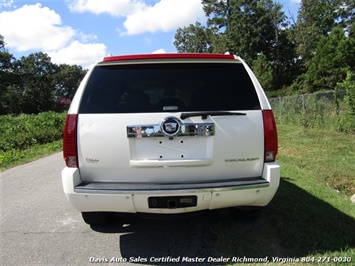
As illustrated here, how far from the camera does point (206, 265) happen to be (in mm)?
2896

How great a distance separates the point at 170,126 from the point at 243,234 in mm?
1555

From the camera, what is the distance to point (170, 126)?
2881 mm

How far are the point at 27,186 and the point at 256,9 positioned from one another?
44.5m

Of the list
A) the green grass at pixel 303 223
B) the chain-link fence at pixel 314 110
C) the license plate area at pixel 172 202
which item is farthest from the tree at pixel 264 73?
the license plate area at pixel 172 202

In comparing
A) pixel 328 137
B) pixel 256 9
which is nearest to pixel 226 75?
pixel 328 137

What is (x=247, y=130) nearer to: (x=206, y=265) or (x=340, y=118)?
(x=206, y=265)

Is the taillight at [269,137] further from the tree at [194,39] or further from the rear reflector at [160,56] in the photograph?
the tree at [194,39]

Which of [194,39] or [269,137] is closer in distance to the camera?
[269,137]

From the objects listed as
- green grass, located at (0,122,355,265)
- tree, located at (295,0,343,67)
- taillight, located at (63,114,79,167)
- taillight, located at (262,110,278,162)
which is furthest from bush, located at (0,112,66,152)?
tree, located at (295,0,343,67)

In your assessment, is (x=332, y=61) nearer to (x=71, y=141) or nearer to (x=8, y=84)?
(x=71, y=141)

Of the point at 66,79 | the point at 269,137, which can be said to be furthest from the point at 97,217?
the point at 66,79

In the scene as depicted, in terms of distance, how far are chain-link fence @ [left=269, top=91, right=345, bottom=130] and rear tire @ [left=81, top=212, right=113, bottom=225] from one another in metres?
10.7

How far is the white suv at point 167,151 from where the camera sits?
2.88 metres

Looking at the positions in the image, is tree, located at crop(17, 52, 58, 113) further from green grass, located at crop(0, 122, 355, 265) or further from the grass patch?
green grass, located at crop(0, 122, 355, 265)
